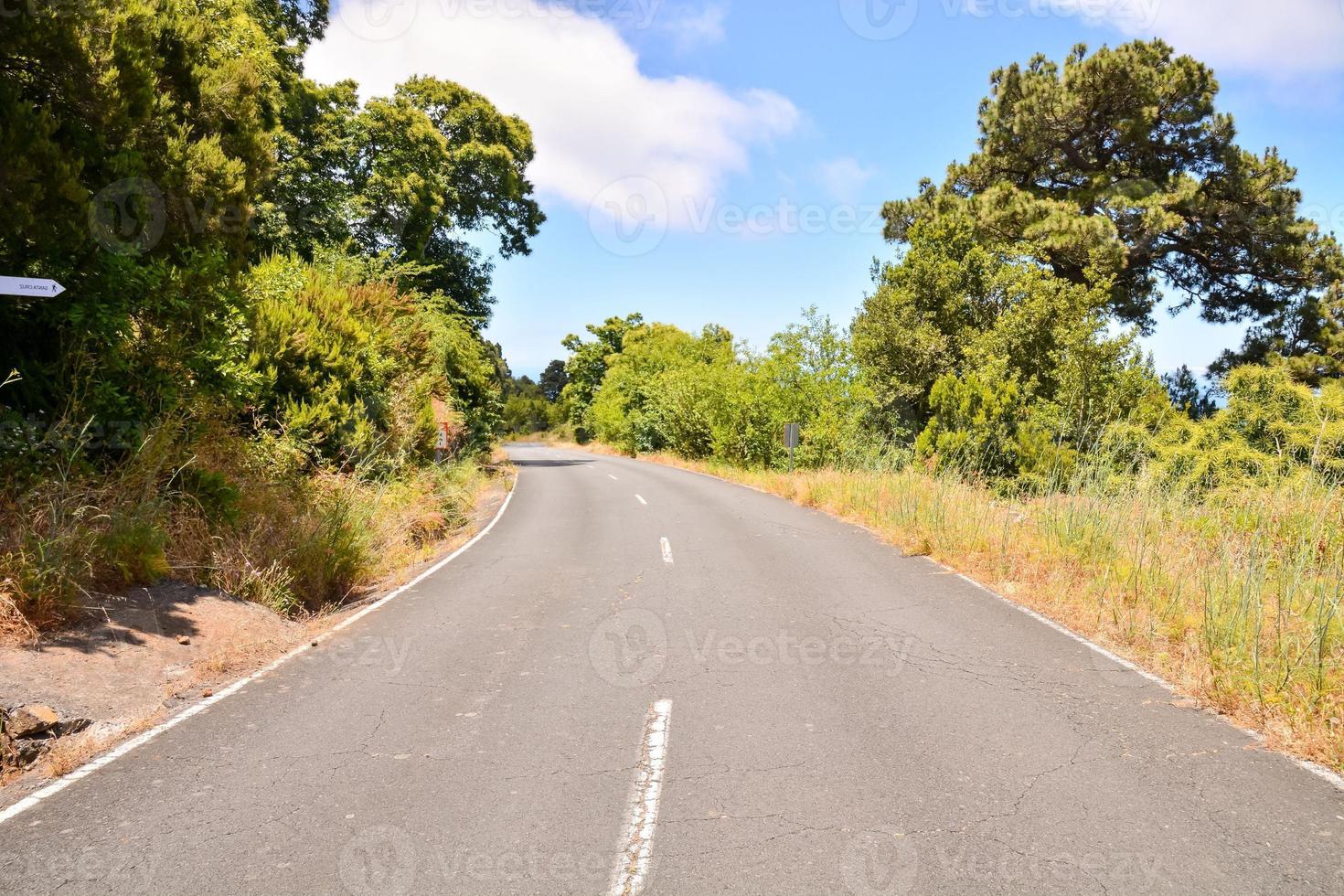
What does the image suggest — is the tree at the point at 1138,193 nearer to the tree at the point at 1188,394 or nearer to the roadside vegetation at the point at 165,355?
the tree at the point at 1188,394

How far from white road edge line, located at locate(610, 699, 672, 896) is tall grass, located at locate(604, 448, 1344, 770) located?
12.4ft

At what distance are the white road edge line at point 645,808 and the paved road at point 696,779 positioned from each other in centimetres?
2

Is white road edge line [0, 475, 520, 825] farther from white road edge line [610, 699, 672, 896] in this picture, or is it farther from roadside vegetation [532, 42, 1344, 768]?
roadside vegetation [532, 42, 1344, 768]

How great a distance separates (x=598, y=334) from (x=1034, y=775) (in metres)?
58.4

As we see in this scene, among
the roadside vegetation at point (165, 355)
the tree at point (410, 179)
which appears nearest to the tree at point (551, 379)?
the tree at point (410, 179)

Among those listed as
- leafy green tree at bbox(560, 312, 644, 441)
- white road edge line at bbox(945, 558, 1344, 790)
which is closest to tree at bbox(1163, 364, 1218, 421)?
white road edge line at bbox(945, 558, 1344, 790)

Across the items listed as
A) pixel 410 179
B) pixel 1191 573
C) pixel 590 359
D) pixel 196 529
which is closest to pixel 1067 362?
pixel 1191 573

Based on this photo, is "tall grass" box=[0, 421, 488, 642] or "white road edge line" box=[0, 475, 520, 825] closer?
"white road edge line" box=[0, 475, 520, 825]

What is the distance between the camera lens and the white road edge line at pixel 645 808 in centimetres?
311

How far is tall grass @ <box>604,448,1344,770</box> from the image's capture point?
16.0 ft

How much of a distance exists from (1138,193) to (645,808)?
23.3 metres

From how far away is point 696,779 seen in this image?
400 cm

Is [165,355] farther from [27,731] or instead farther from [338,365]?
[338,365]

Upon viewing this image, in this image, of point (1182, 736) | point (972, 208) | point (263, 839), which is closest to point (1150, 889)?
point (1182, 736)
